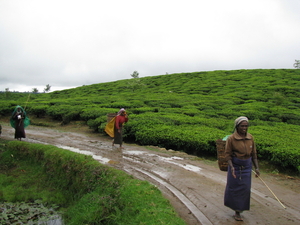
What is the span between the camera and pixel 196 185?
21.2 ft

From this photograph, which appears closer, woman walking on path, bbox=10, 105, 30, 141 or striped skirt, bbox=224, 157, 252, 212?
striped skirt, bbox=224, 157, 252, 212

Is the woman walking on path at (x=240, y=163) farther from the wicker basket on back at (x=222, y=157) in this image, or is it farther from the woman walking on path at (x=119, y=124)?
the woman walking on path at (x=119, y=124)

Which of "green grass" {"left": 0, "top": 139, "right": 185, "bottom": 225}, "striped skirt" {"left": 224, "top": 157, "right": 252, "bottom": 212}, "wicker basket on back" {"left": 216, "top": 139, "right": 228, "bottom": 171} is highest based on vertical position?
"wicker basket on back" {"left": 216, "top": 139, "right": 228, "bottom": 171}

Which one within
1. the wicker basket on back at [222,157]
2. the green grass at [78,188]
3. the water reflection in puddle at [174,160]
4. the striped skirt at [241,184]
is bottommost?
the green grass at [78,188]

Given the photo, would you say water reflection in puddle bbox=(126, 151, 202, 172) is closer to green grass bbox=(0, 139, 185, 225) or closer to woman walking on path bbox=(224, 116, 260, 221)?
green grass bbox=(0, 139, 185, 225)

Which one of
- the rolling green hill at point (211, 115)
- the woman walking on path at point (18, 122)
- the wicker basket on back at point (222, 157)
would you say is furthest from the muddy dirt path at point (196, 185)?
the woman walking on path at point (18, 122)

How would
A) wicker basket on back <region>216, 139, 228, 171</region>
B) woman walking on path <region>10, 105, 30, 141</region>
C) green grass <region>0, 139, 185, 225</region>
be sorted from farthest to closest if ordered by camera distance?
woman walking on path <region>10, 105, 30, 141</region>, green grass <region>0, 139, 185, 225</region>, wicker basket on back <region>216, 139, 228, 171</region>

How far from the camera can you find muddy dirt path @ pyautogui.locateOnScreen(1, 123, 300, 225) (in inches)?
195

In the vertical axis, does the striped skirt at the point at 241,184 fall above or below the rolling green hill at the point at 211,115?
below

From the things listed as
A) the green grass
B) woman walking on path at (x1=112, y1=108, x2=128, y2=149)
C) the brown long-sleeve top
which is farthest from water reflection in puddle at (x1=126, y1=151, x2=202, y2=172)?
the brown long-sleeve top

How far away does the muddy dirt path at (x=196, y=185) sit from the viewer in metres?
4.95

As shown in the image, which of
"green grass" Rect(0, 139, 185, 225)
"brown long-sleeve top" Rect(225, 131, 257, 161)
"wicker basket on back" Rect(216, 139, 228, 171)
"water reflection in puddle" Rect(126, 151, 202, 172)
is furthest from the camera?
"water reflection in puddle" Rect(126, 151, 202, 172)

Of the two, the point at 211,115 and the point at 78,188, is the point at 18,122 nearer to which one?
the point at 78,188

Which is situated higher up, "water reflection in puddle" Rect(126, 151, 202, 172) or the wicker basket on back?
the wicker basket on back
